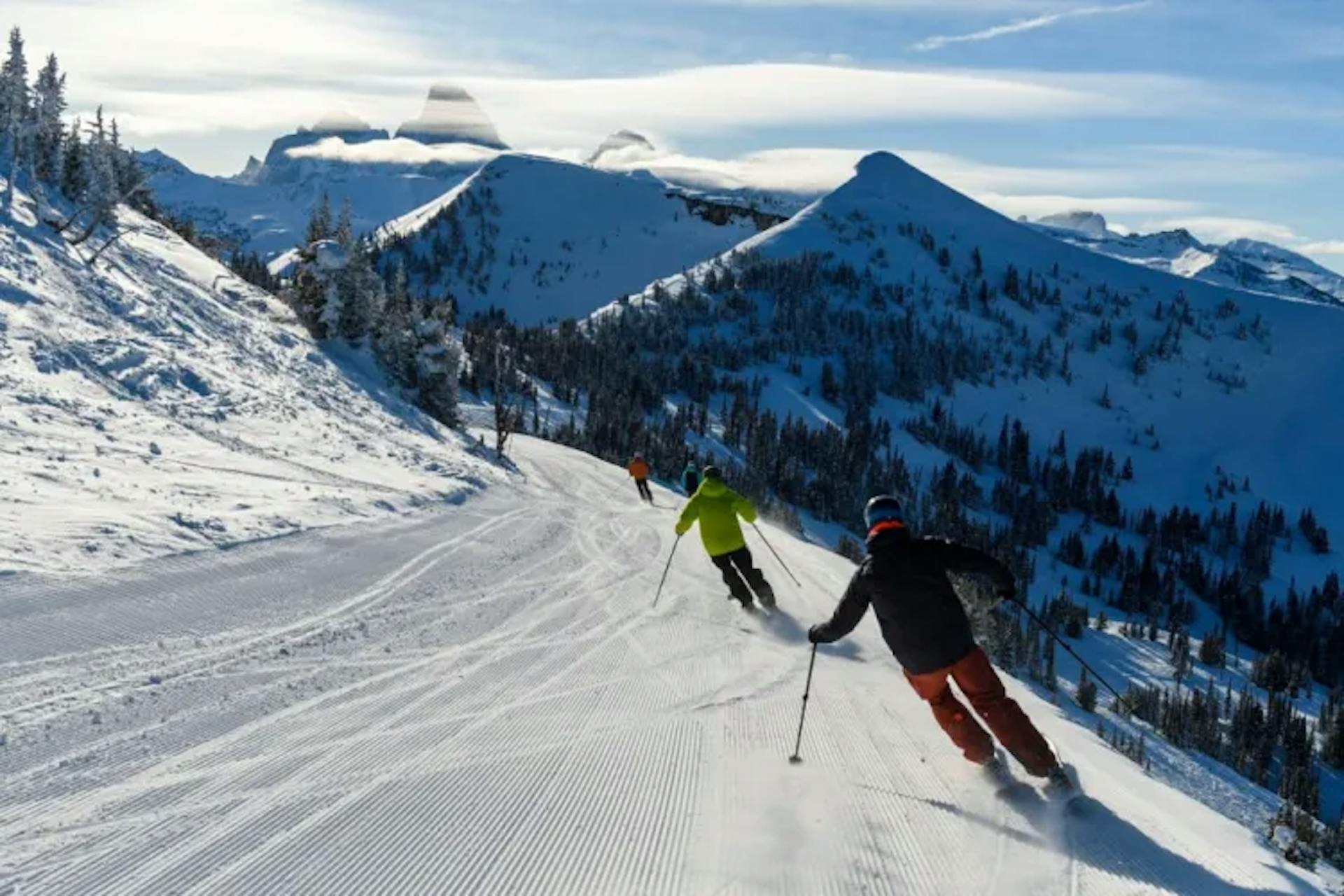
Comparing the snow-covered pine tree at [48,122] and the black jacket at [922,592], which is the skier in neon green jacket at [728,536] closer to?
the black jacket at [922,592]

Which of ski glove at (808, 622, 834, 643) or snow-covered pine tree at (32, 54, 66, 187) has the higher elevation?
snow-covered pine tree at (32, 54, 66, 187)

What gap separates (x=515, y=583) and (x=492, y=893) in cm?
829

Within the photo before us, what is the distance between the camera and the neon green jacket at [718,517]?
531 inches

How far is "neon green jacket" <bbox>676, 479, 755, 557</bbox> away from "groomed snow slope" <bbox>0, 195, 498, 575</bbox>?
5204mm

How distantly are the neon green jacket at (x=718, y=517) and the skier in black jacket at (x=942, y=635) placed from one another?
6147 mm

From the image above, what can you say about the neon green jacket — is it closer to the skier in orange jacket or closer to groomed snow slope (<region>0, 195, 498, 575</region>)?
groomed snow slope (<region>0, 195, 498, 575</region>)

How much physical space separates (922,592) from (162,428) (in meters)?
15.2

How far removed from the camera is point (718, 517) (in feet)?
44.5

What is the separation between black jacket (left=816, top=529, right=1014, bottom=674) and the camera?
6.96 metres

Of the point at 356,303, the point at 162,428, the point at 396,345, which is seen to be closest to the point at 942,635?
the point at 162,428

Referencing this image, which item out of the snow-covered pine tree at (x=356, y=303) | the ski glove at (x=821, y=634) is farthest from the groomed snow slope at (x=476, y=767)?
the snow-covered pine tree at (x=356, y=303)

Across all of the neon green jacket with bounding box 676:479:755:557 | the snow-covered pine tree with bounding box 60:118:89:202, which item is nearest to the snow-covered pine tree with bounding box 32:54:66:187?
the snow-covered pine tree with bounding box 60:118:89:202

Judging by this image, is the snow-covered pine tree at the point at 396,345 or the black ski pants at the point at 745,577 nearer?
the black ski pants at the point at 745,577

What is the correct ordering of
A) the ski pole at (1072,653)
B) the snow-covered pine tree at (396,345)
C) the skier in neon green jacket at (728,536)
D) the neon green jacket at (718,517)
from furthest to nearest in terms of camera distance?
the snow-covered pine tree at (396,345)
the neon green jacket at (718,517)
the skier in neon green jacket at (728,536)
the ski pole at (1072,653)
